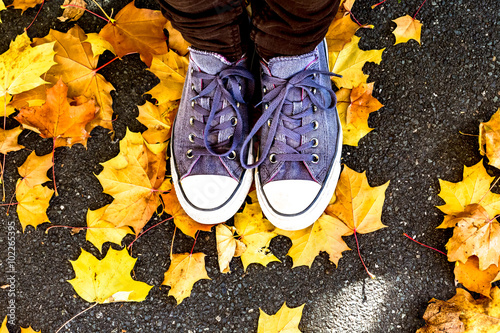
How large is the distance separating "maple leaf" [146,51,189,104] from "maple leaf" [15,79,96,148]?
0.28 m

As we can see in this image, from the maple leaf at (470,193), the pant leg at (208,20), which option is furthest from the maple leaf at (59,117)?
the maple leaf at (470,193)

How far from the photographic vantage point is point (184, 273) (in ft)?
4.55

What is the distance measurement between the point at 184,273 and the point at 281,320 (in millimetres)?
460

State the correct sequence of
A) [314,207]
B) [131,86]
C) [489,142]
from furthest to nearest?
[131,86] < [489,142] < [314,207]

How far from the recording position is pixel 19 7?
147 cm

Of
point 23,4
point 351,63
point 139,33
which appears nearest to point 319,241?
point 351,63

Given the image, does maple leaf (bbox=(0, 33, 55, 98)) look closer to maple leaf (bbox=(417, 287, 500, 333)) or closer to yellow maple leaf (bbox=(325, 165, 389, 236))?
yellow maple leaf (bbox=(325, 165, 389, 236))

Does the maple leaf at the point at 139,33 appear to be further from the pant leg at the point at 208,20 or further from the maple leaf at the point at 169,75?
the pant leg at the point at 208,20

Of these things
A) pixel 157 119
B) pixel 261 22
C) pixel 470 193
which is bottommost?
pixel 470 193

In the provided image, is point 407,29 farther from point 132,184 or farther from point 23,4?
point 23,4

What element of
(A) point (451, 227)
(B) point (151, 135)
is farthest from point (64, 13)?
(A) point (451, 227)

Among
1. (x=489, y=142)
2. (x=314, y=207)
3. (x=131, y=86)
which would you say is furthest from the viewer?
(x=131, y=86)

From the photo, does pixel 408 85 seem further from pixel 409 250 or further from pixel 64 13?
Answer: pixel 64 13

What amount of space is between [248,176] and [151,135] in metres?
0.47
